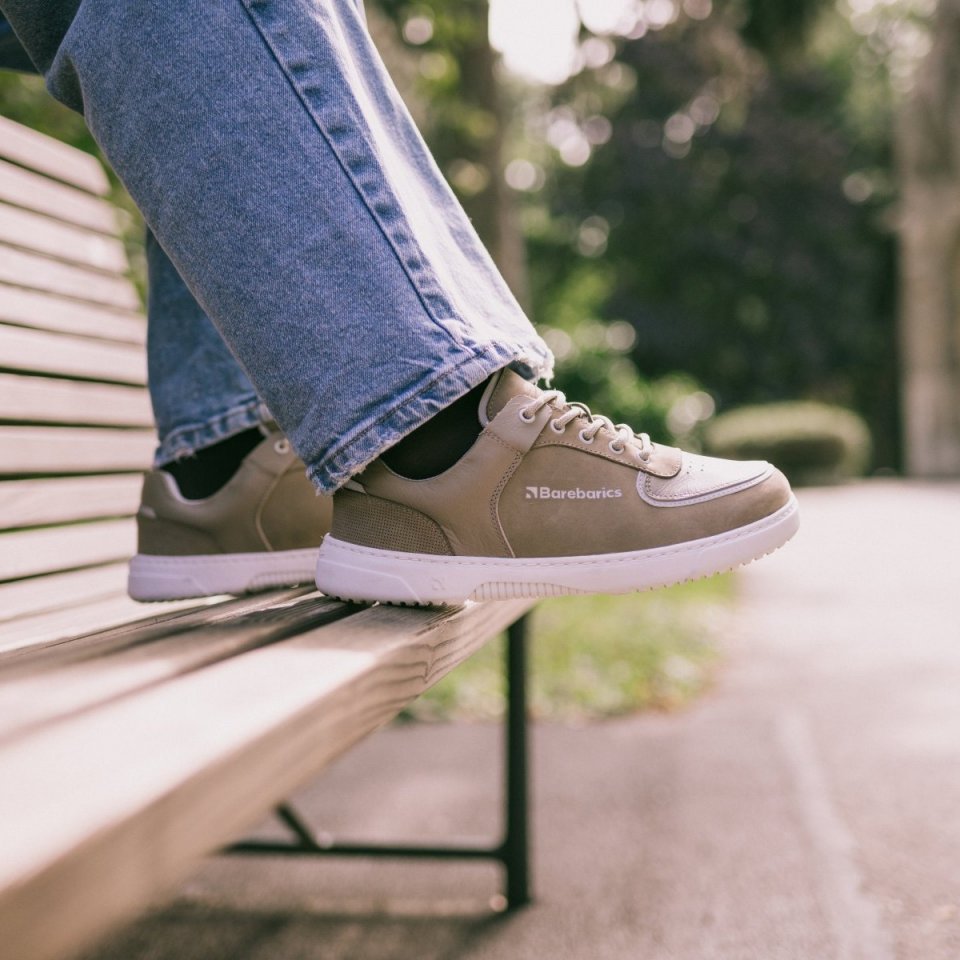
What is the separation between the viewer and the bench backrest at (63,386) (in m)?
1.68

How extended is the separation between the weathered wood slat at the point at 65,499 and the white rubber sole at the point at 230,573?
0.92 ft

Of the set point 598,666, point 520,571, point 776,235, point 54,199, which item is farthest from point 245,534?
point 776,235

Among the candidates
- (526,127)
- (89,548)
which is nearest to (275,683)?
(89,548)

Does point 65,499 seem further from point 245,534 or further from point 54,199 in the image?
point 54,199

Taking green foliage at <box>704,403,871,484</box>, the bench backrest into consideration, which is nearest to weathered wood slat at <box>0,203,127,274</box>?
the bench backrest

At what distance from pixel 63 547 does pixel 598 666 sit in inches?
96.4

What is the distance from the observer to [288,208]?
95 cm

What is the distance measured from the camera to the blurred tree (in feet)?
57.2

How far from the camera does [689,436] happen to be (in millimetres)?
13914

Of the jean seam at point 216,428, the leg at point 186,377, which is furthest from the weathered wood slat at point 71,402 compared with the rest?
the jean seam at point 216,428

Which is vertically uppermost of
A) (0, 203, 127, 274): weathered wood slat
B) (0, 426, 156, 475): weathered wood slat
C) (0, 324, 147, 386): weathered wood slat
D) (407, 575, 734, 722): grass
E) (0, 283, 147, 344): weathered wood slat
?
(0, 203, 127, 274): weathered wood slat

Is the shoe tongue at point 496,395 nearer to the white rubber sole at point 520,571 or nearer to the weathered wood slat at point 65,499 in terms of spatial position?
the white rubber sole at point 520,571

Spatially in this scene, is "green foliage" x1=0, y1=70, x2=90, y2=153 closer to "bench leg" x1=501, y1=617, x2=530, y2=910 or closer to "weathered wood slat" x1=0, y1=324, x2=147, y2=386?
"weathered wood slat" x1=0, y1=324, x2=147, y2=386

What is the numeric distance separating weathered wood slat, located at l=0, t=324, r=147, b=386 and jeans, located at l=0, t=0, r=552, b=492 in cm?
88
